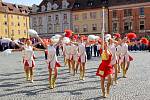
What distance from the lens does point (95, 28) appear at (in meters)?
65.1

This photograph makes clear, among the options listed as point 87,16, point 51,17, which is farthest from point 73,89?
point 51,17

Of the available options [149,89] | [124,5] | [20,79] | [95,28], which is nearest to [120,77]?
[149,89]

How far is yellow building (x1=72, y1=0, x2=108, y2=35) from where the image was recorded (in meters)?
64.3

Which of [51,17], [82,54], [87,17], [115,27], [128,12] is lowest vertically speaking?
[82,54]

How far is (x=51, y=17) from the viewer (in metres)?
70.1

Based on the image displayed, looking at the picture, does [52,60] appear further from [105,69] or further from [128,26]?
[128,26]

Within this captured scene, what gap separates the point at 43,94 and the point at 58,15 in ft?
192

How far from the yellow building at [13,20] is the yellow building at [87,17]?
1865 centimetres

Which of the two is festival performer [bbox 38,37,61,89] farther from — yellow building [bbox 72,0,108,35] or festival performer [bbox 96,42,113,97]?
yellow building [bbox 72,0,108,35]

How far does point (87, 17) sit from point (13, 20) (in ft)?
73.8

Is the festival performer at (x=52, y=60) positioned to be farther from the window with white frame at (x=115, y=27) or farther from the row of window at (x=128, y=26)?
the window with white frame at (x=115, y=27)

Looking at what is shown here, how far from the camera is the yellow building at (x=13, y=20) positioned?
7712 centimetres

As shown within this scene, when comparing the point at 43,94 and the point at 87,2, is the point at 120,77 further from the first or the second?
the point at 87,2

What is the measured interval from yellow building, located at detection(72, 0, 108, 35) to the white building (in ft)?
5.13
